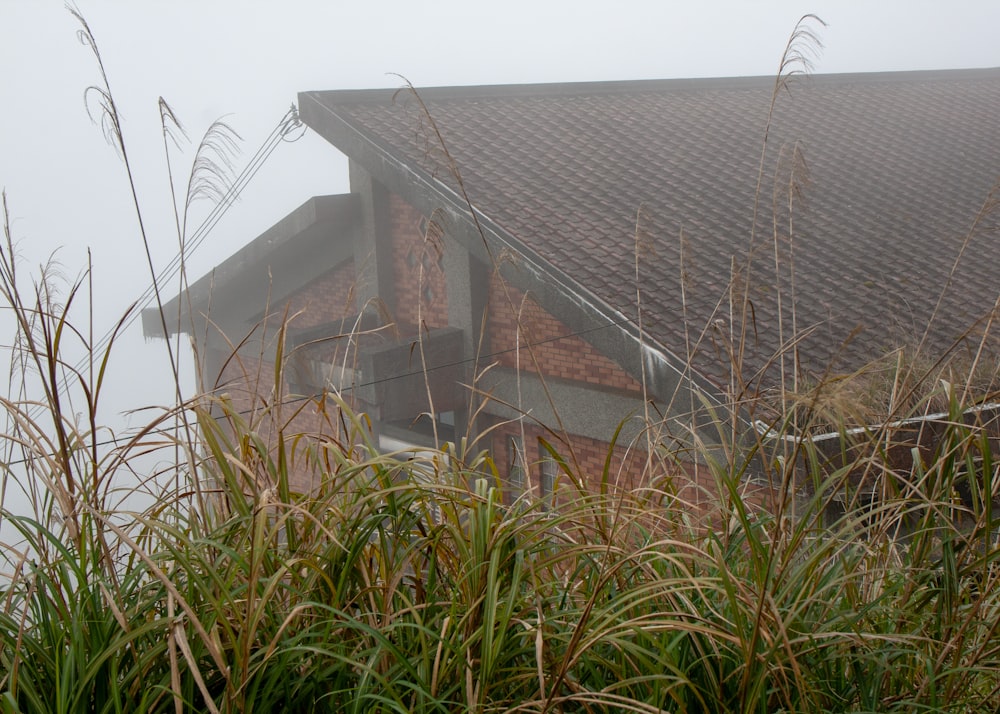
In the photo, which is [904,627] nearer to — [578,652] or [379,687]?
[578,652]

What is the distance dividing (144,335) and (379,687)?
355 inches

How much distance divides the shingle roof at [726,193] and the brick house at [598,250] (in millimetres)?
25

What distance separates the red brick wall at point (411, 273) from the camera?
7.96m

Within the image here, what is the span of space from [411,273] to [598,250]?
7.95ft

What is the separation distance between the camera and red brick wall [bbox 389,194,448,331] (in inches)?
313

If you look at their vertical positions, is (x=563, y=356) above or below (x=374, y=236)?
below

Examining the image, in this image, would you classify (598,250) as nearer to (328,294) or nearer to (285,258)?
(328,294)

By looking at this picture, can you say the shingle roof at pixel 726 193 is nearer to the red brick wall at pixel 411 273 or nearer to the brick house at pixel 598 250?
the brick house at pixel 598 250

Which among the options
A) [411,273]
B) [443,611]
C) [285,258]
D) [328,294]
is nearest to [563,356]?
[411,273]

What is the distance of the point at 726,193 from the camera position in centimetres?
764

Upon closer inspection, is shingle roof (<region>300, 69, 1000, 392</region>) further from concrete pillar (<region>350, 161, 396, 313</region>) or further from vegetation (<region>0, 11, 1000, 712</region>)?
vegetation (<region>0, 11, 1000, 712</region>)

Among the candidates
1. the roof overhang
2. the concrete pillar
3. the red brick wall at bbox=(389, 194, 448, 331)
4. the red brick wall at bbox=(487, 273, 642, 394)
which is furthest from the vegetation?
Answer: the roof overhang

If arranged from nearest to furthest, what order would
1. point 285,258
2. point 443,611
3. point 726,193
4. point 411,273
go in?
1. point 443,611
2. point 726,193
3. point 411,273
4. point 285,258

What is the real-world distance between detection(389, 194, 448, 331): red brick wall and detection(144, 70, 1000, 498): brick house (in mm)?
28
